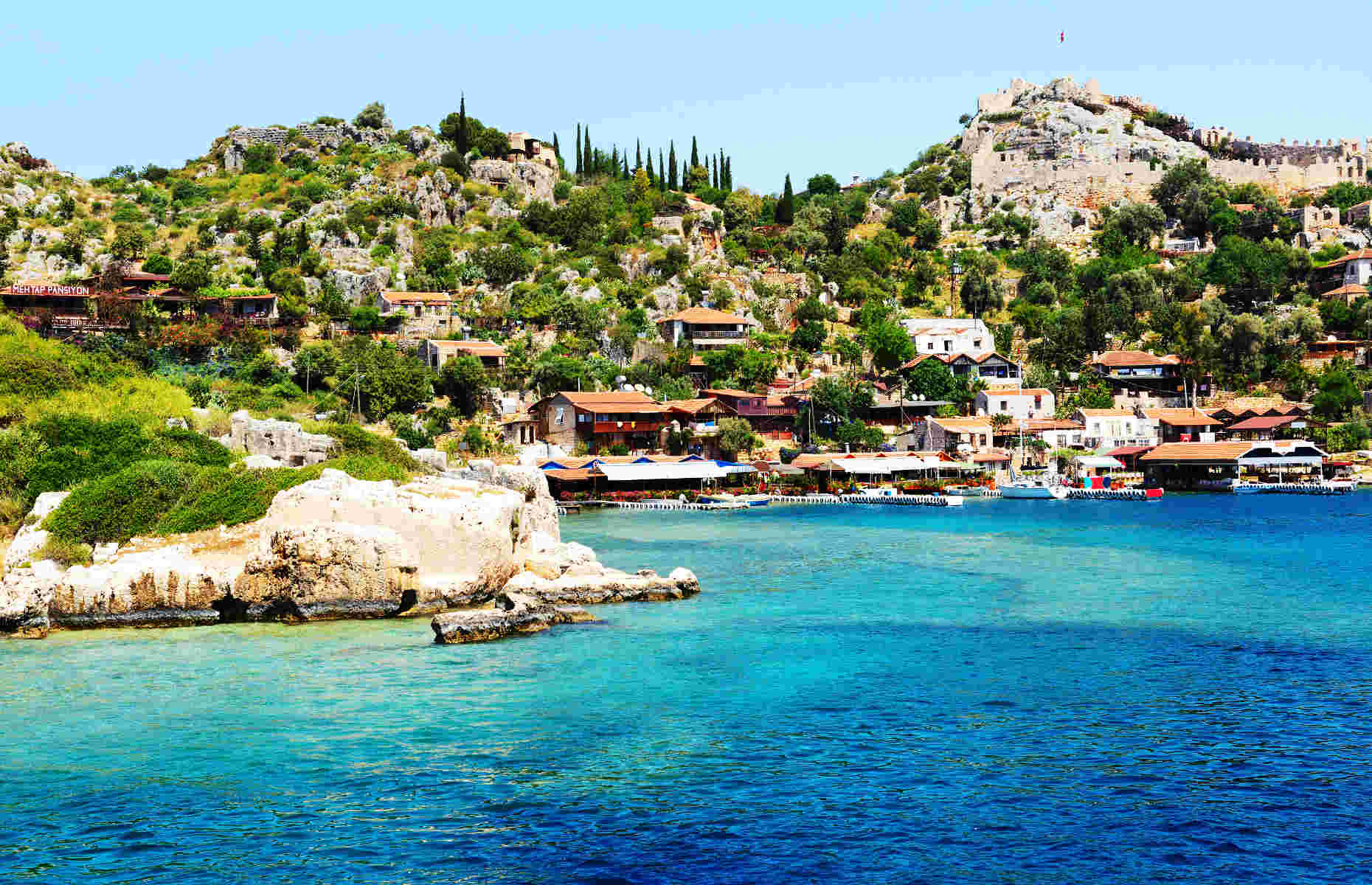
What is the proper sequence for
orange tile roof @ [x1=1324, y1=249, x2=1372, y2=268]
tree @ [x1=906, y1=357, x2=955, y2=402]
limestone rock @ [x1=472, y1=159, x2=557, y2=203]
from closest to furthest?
1. tree @ [x1=906, y1=357, x2=955, y2=402]
2. orange tile roof @ [x1=1324, y1=249, x2=1372, y2=268]
3. limestone rock @ [x1=472, y1=159, x2=557, y2=203]

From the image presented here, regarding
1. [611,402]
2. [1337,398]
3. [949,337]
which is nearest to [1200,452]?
[1337,398]

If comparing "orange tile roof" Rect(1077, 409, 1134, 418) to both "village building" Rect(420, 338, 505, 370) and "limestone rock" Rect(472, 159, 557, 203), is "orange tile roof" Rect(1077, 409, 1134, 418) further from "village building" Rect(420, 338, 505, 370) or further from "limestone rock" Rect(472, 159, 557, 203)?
"limestone rock" Rect(472, 159, 557, 203)

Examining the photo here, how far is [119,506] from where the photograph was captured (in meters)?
24.9

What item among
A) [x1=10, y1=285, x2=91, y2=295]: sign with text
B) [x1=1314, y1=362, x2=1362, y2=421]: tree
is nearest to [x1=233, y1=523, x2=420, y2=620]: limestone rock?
[x1=10, y1=285, x2=91, y2=295]: sign with text

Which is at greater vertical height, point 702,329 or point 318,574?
point 702,329

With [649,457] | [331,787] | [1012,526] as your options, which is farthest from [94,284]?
[331,787]

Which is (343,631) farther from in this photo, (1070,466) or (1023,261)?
(1023,261)

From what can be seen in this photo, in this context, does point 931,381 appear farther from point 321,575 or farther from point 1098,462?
point 321,575

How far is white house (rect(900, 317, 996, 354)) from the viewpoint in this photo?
268 feet

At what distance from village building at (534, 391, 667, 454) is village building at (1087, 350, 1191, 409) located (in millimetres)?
34062

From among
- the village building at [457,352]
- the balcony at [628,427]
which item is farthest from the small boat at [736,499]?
the village building at [457,352]

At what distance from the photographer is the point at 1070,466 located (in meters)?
68.8

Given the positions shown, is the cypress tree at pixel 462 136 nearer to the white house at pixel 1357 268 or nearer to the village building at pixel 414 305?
the village building at pixel 414 305

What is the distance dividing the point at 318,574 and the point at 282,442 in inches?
535
